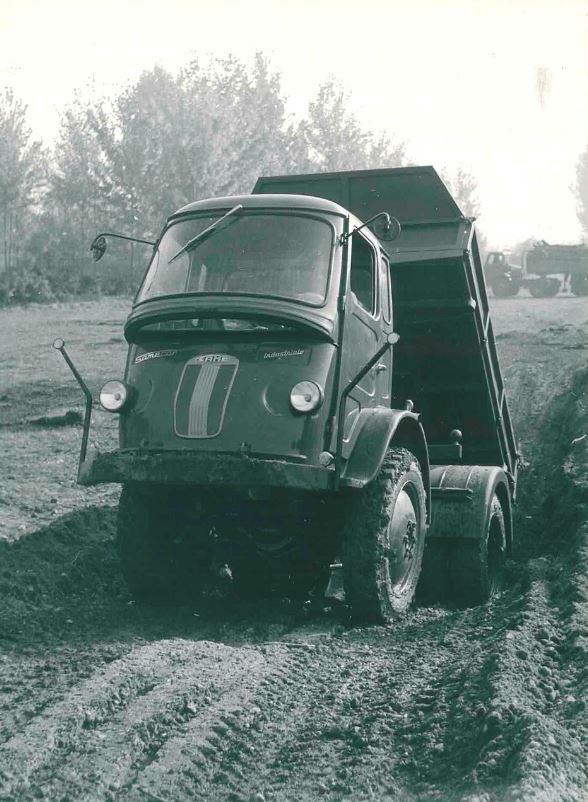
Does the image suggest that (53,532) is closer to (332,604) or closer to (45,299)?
(332,604)

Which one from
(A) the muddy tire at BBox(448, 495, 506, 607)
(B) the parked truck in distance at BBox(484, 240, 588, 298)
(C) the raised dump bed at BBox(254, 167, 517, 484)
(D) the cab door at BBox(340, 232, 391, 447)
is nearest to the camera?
(D) the cab door at BBox(340, 232, 391, 447)

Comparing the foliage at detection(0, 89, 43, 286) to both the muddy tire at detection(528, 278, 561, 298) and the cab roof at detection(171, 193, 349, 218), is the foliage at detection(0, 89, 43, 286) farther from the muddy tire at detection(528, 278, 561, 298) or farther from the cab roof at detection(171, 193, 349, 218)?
the cab roof at detection(171, 193, 349, 218)

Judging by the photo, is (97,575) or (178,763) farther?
(97,575)

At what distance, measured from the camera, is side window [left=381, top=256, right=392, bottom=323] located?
24.3 ft

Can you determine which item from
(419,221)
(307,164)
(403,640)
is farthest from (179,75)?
(403,640)

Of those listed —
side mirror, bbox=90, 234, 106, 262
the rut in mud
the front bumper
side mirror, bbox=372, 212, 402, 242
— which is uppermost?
side mirror, bbox=372, 212, 402, 242

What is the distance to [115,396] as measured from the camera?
247 inches

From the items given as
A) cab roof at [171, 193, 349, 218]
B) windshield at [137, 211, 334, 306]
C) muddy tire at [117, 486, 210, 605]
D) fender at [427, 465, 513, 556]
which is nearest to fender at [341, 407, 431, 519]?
fender at [427, 465, 513, 556]

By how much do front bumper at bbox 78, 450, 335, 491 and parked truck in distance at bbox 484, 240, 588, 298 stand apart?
37.9 metres

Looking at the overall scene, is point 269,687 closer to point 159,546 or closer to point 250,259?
point 159,546

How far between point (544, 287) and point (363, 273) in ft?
124

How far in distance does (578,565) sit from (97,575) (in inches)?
139

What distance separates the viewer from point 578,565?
7.48m

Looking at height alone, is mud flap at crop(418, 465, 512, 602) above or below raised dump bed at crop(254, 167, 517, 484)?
below
